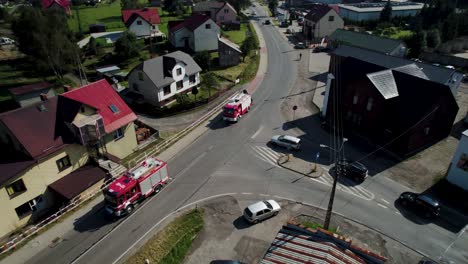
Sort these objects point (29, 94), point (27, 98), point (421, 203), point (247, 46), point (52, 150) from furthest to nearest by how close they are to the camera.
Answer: point (247, 46) → point (29, 94) → point (27, 98) → point (52, 150) → point (421, 203)

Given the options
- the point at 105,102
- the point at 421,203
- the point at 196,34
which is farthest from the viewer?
the point at 196,34

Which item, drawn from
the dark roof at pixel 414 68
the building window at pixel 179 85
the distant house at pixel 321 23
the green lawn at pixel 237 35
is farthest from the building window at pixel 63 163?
the distant house at pixel 321 23

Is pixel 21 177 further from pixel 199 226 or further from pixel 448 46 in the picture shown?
pixel 448 46

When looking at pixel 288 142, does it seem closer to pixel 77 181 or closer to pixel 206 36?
pixel 77 181

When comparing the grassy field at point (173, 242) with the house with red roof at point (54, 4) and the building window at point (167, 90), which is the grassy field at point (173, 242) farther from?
the house with red roof at point (54, 4)

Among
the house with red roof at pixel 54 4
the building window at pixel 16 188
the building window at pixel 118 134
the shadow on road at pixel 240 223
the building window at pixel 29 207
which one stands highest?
the house with red roof at pixel 54 4

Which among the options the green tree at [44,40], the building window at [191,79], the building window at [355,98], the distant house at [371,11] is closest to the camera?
the building window at [355,98]

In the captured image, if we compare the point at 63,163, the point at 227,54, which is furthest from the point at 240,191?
the point at 227,54
